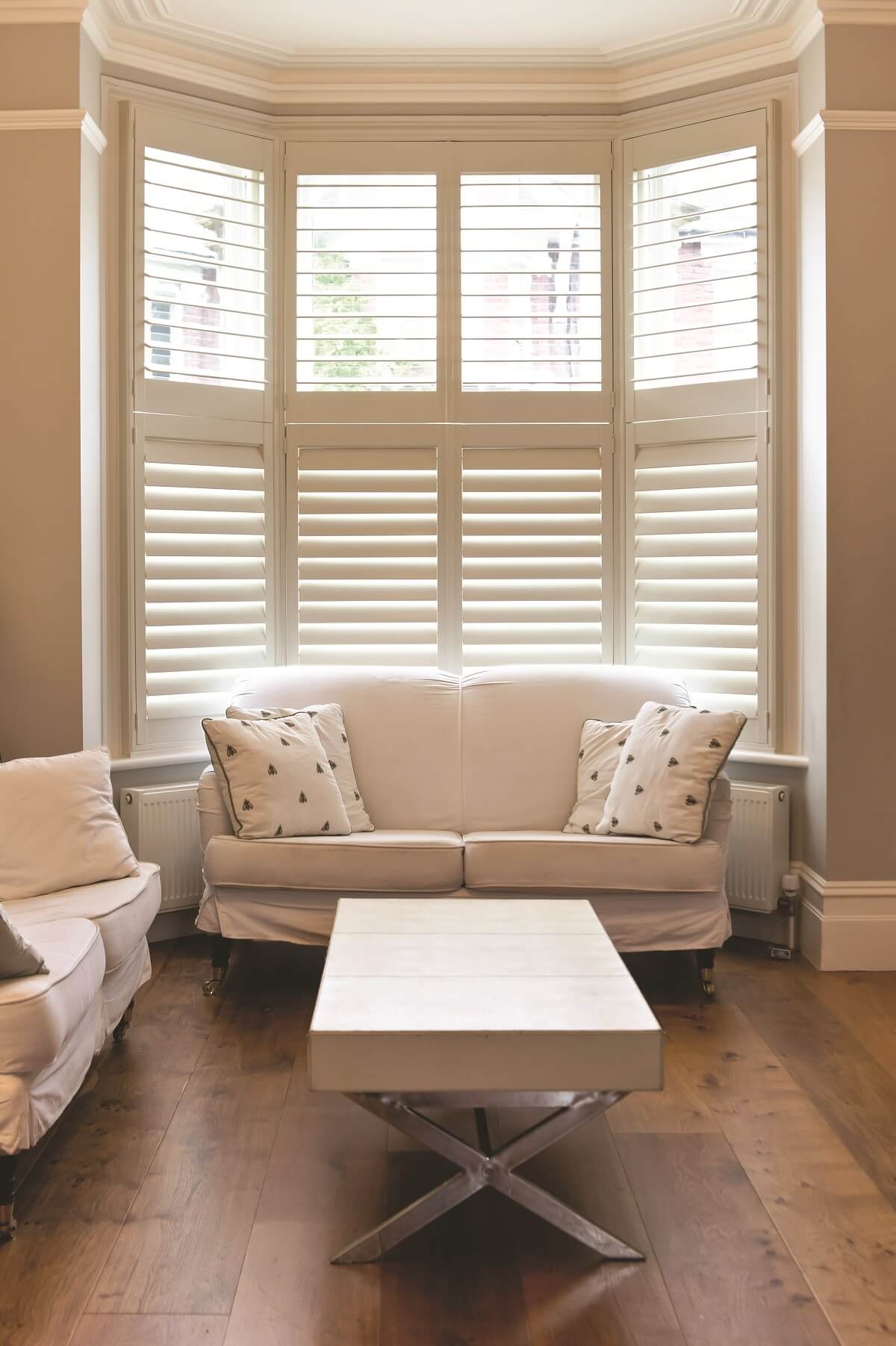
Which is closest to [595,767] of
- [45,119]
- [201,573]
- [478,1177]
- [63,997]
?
[201,573]

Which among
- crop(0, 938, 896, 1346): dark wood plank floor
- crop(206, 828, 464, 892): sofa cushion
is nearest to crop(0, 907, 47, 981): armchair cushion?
crop(0, 938, 896, 1346): dark wood plank floor

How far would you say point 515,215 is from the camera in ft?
14.0

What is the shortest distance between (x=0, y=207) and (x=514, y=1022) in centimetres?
309

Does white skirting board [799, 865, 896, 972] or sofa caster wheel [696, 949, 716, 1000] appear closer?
sofa caster wheel [696, 949, 716, 1000]

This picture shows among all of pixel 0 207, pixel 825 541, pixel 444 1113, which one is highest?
pixel 0 207

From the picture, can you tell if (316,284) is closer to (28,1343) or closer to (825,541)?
(825,541)

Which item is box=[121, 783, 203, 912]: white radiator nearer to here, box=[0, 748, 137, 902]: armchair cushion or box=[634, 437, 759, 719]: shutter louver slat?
box=[0, 748, 137, 902]: armchair cushion

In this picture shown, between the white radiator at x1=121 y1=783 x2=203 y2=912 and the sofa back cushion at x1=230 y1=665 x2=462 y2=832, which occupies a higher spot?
the sofa back cushion at x1=230 y1=665 x2=462 y2=832

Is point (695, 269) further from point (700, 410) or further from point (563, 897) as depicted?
point (563, 897)

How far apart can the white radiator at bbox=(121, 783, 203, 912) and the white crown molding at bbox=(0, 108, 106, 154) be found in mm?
2195

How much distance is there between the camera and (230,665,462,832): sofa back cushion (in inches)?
152

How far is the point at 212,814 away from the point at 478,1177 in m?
1.71

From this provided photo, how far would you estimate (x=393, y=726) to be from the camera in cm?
396

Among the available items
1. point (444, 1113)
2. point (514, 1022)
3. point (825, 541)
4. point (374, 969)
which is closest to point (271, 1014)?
point (444, 1113)
